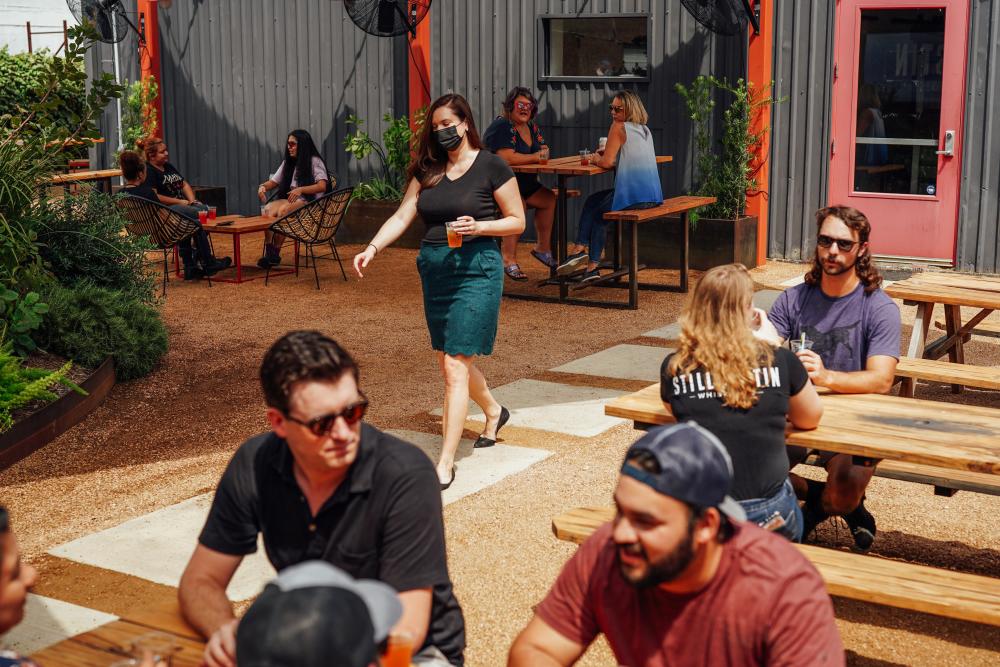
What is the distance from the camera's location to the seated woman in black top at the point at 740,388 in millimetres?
3838

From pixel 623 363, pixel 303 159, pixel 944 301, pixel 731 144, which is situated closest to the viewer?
pixel 944 301

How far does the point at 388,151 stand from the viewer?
572 inches

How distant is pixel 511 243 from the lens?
38.9ft

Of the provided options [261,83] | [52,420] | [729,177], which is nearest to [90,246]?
[52,420]

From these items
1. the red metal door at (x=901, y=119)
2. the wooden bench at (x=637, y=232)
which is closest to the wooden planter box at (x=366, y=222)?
the wooden bench at (x=637, y=232)

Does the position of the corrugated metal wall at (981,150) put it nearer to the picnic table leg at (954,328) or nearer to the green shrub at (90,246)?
the picnic table leg at (954,328)

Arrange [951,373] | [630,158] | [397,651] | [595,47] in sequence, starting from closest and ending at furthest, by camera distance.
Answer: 1. [397,651]
2. [951,373]
3. [630,158]
4. [595,47]

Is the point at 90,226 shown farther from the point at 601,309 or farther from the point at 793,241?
the point at 793,241

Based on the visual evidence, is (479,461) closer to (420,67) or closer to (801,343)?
(801,343)

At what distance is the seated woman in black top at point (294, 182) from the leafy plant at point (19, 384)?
5.49m

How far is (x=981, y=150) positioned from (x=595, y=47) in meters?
4.28

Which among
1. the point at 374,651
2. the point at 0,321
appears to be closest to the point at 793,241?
the point at 0,321

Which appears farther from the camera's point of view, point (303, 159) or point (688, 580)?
point (303, 159)

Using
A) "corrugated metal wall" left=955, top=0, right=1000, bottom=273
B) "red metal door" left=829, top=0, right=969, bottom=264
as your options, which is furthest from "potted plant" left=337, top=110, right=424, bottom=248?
"corrugated metal wall" left=955, top=0, right=1000, bottom=273
